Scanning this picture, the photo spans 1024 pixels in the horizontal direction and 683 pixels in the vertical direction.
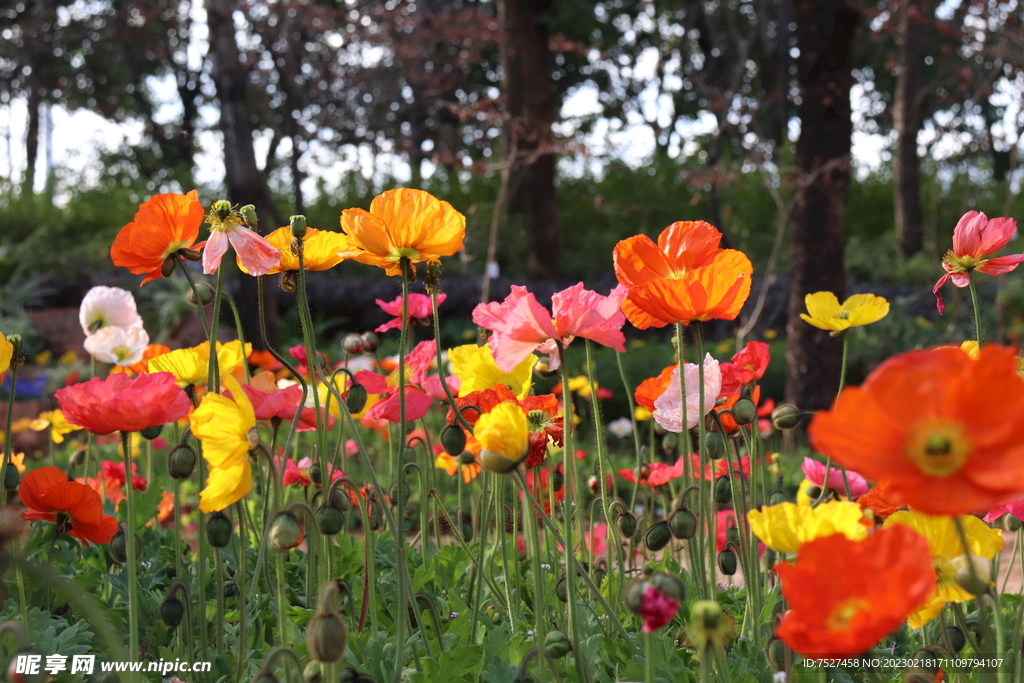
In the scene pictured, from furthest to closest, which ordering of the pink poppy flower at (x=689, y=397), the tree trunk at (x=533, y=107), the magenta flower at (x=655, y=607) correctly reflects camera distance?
the tree trunk at (x=533, y=107)
the pink poppy flower at (x=689, y=397)
the magenta flower at (x=655, y=607)

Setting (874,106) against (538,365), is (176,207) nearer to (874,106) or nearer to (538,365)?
(538,365)

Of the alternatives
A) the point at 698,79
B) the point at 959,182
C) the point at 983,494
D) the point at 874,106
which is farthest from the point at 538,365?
the point at 874,106

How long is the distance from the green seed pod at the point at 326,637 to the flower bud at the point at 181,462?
364 millimetres

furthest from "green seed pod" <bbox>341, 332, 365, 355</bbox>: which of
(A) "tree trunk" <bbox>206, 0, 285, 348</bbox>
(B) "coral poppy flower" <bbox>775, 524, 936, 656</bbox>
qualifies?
(A) "tree trunk" <bbox>206, 0, 285, 348</bbox>

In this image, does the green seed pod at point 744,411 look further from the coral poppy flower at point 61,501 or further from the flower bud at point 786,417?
the coral poppy flower at point 61,501

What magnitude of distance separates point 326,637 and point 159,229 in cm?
64

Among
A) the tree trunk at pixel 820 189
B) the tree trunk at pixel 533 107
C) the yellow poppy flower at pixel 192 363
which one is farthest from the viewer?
the tree trunk at pixel 533 107

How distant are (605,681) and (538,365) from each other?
0.45 m

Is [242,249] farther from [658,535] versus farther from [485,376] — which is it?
[658,535]

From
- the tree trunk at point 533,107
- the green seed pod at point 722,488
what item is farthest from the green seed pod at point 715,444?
the tree trunk at point 533,107

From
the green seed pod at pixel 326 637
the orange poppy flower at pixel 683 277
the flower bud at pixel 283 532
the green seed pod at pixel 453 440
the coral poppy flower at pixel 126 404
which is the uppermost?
the orange poppy flower at pixel 683 277

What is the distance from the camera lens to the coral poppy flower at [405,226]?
0.97 meters

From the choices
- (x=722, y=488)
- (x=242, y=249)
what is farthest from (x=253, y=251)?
(x=722, y=488)

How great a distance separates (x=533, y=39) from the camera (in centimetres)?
753
